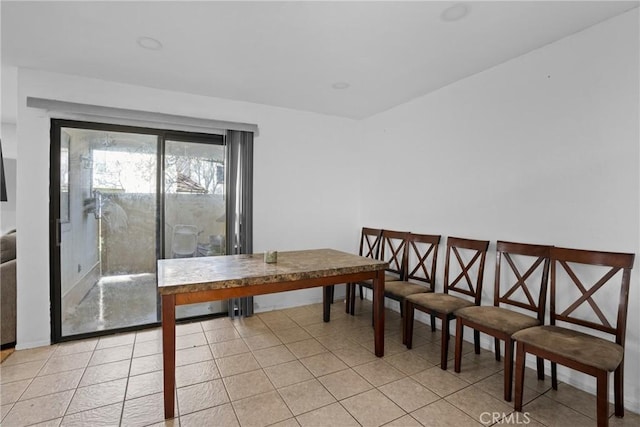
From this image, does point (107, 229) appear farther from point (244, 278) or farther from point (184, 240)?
point (244, 278)

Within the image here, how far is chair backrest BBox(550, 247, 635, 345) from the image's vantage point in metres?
1.85

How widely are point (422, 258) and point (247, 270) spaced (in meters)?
1.89

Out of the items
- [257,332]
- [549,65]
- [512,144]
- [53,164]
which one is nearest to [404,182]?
[512,144]

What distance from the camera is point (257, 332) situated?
3105 mm

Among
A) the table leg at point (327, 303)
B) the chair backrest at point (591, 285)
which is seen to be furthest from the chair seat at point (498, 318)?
the table leg at point (327, 303)

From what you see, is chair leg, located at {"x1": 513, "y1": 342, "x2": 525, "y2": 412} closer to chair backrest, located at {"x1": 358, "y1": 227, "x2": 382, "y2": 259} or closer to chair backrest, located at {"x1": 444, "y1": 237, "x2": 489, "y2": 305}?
chair backrest, located at {"x1": 444, "y1": 237, "x2": 489, "y2": 305}

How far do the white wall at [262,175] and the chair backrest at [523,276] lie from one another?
7.01 ft

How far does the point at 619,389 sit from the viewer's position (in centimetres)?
183

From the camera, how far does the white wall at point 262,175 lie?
275 centimetres

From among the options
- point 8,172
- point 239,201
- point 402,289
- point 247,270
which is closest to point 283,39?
point 247,270

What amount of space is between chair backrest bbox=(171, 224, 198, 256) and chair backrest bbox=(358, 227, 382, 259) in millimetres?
2050

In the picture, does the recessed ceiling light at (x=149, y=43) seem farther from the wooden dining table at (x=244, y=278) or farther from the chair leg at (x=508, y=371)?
the chair leg at (x=508, y=371)

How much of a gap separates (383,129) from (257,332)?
285cm

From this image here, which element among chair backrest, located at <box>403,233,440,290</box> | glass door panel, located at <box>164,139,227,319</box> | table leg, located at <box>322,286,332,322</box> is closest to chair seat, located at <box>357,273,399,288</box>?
chair backrest, located at <box>403,233,440,290</box>
